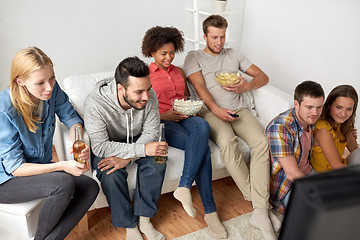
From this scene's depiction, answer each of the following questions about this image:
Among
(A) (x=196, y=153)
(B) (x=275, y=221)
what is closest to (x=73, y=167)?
(A) (x=196, y=153)

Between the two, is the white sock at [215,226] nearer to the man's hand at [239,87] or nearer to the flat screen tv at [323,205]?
the man's hand at [239,87]

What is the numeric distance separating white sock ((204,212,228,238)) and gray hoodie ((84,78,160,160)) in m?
0.54

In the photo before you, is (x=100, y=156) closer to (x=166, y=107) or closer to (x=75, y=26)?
(x=166, y=107)

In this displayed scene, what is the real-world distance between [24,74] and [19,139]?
29 centimetres

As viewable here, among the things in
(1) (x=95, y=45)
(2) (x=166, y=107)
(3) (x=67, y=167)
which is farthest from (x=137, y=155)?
(1) (x=95, y=45)

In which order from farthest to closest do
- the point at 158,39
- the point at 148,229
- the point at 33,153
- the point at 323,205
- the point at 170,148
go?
the point at 158,39 < the point at 170,148 < the point at 148,229 < the point at 33,153 < the point at 323,205

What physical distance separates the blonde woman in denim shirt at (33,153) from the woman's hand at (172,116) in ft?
2.16

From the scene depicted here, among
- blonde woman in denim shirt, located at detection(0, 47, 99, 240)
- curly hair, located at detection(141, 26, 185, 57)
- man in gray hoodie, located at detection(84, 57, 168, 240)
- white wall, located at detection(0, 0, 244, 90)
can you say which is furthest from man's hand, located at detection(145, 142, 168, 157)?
white wall, located at detection(0, 0, 244, 90)

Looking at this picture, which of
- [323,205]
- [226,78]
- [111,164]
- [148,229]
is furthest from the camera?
[226,78]

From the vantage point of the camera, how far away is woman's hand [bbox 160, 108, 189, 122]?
2.22 m

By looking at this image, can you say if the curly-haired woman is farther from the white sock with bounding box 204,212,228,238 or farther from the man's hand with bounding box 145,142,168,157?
the man's hand with bounding box 145,142,168,157

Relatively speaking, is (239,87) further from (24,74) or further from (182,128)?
(24,74)

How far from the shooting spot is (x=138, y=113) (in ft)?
6.46

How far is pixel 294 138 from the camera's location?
1.99 meters
